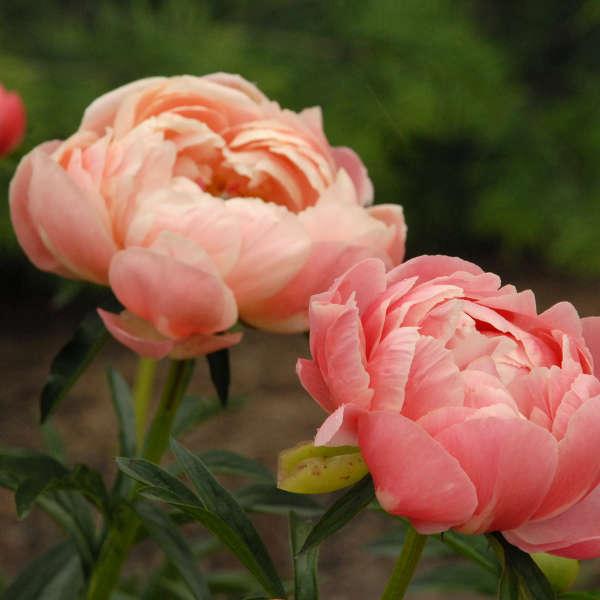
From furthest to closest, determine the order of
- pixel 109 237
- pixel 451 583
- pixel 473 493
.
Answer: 1. pixel 451 583
2. pixel 109 237
3. pixel 473 493

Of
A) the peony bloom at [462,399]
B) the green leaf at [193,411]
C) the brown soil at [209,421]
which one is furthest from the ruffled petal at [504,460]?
the brown soil at [209,421]

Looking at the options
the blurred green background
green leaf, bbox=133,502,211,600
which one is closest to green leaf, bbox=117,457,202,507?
green leaf, bbox=133,502,211,600

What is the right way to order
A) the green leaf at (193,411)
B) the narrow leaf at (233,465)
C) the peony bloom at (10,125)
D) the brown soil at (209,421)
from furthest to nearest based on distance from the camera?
1. the brown soil at (209,421)
2. the peony bloom at (10,125)
3. the green leaf at (193,411)
4. the narrow leaf at (233,465)

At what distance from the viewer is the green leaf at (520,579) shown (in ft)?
0.99

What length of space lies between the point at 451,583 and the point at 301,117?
0.32m

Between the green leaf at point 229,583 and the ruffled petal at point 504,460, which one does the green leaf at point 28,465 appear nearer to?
the ruffled petal at point 504,460

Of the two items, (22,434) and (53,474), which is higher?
(53,474)

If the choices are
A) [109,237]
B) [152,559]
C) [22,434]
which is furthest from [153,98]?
[22,434]

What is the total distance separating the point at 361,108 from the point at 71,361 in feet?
4.40

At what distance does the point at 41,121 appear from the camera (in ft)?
4.78

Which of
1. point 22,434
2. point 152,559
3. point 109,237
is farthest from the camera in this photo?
point 22,434

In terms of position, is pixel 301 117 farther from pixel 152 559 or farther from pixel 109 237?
pixel 152 559

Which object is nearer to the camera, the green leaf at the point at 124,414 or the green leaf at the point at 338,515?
the green leaf at the point at 338,515

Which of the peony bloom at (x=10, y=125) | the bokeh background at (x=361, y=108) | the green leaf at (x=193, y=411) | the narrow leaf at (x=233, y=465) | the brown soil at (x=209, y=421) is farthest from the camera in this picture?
the bokeh background at (x=361, y=108)
